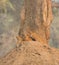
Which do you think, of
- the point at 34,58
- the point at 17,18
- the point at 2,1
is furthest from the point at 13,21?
the point at 34,58

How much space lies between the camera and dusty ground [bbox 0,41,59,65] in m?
2.68

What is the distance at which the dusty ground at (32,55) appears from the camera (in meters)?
2.68

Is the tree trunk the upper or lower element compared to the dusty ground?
upper

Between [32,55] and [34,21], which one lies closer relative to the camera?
[32,55]

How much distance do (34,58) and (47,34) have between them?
601mm

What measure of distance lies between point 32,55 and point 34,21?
53 centimetres

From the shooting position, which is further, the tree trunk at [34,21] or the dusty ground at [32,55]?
the tree trunk at [34,21]

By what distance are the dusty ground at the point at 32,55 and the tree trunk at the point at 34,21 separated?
0.15 meters

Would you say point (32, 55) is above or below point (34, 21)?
below

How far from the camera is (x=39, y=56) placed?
9.09 ft

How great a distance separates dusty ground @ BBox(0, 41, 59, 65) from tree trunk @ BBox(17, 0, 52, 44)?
148 millimetres

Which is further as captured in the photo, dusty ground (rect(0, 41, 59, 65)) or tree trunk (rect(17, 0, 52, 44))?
tree trunk (rect(17, 0, 52, 44))

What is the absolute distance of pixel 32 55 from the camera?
9.14 ft

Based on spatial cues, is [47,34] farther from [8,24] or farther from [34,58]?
[8,24]
